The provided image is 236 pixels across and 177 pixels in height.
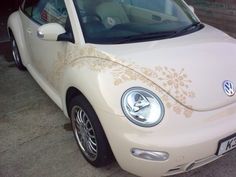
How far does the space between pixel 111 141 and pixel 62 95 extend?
34.1 inches

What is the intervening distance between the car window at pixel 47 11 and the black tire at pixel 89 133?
793mm

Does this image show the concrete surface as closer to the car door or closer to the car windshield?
the car door

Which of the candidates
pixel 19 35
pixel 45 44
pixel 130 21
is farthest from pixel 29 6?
pixel 130 21

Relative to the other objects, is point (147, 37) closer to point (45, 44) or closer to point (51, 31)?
point (51, 31)

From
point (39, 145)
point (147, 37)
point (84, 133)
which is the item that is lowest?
point (39, 145)

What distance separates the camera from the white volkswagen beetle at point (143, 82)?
2150mm

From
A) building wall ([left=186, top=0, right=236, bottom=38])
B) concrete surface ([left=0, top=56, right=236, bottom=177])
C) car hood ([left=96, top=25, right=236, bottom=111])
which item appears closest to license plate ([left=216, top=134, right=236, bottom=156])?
car hood ([left=96, top=25, right=236, bottom=111])

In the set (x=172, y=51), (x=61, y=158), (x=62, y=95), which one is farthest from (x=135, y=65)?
(x=61, y=158)

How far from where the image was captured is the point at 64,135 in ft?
10.6

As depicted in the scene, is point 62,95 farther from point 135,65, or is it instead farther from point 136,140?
point 136,140

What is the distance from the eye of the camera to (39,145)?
3078 mm

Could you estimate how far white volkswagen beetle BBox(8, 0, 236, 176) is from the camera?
2150mm

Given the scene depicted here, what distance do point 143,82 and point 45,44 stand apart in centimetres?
140

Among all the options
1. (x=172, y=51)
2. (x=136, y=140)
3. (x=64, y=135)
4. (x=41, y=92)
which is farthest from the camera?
(x=41, y=92)
